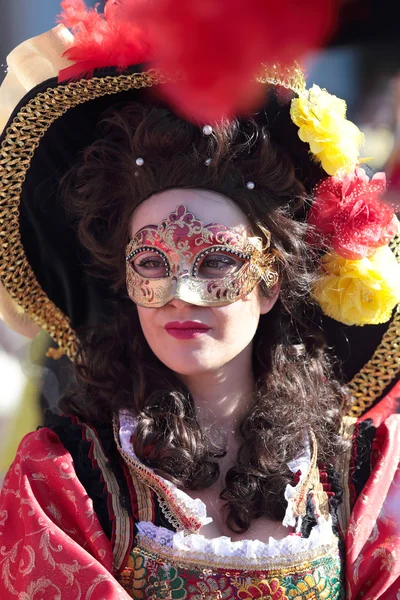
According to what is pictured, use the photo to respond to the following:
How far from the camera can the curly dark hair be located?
2.11m

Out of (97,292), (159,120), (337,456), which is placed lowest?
(337,456)

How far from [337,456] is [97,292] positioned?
36.1 inches

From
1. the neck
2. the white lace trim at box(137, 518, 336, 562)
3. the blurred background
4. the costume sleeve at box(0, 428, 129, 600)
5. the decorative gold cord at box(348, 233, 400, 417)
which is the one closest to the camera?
the blurred background

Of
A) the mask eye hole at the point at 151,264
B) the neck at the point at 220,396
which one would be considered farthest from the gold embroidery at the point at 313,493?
the mask eye hole at the point at 151,264

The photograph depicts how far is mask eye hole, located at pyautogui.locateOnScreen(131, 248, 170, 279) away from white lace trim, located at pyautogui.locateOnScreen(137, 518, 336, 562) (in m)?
0.65

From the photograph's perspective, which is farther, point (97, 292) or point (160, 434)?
point (97, 292)

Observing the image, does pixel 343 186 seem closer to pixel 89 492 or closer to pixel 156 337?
pixel 156 337

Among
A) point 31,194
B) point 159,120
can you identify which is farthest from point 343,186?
point 31,194

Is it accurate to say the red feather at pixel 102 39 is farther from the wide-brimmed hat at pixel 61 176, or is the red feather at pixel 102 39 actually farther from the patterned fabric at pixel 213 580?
the patterned fabric at pixel 213 580

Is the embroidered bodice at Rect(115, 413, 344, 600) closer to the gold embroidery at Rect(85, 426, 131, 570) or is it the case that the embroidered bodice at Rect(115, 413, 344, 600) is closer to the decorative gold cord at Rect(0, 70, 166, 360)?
the gold embroidery at Rect(85, 426, 131, 570)

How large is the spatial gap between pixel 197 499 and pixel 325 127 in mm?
1036

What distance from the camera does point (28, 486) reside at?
6.54 ft

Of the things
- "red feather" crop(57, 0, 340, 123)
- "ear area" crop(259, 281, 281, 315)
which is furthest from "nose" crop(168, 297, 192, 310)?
"red feather" crop(57, 0, 340, 123)

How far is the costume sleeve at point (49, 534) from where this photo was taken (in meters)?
1.82
